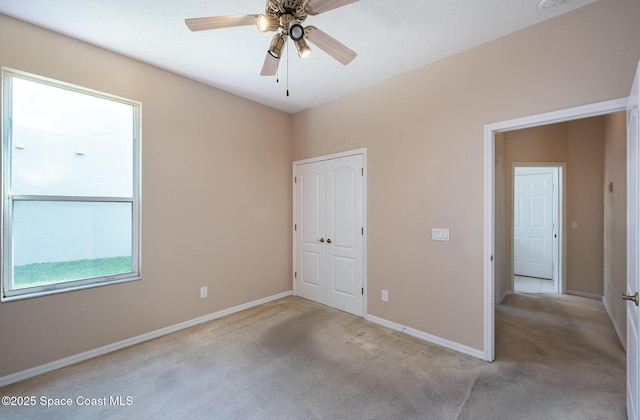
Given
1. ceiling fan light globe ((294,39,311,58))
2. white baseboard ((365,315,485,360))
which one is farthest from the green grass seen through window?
white baseboard ((365,315,485,360))

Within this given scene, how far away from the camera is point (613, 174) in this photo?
10.6 ft

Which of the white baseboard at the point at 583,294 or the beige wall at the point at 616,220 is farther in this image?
the white baseboard at the point at 583,294

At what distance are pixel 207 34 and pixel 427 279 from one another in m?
3.04

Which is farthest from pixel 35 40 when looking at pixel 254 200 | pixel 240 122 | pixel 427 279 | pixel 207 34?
pixel 427 279

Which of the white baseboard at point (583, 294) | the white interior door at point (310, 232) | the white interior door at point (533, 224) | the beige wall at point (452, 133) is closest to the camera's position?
the beige wall at point (452, 133)

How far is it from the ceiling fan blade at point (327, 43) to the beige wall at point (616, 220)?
296 centimetres

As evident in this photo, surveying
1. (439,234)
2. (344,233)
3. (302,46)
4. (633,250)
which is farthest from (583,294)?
(302,46)

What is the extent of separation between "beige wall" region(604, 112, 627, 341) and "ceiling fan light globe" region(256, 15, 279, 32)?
3.45 meters

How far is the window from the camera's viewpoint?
2.15 metres

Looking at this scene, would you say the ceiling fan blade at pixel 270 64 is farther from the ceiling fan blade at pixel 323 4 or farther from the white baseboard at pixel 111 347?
the white baseboard at pixel 111 347

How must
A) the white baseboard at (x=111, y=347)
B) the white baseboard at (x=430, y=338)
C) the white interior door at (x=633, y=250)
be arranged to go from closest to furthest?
the white interior door at (x=633, y=250), the white baseboard at (x=111, y=347), the white baseboard at (x=430, y=338)

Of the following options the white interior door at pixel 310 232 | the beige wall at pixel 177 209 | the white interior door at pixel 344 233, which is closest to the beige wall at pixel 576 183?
the white interior door at pixel 344 233

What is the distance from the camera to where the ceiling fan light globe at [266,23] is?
1529 millimetres

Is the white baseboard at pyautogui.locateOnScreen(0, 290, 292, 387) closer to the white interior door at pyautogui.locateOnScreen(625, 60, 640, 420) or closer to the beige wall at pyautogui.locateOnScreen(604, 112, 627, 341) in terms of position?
the white interior door at pyautogui.locateOnScreen(625, 60, 640, 420)
